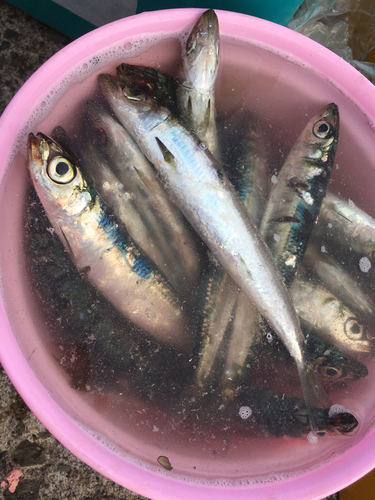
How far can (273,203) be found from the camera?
5.80 feet

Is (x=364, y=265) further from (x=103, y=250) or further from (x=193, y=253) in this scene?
(x=103, y=250)

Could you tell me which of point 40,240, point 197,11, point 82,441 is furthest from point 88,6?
point 82,441

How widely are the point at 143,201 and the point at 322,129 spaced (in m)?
0.98

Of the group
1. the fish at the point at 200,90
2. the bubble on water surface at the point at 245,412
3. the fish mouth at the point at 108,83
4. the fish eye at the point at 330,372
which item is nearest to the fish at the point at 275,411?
the bubble on water surface at the point at 245,412

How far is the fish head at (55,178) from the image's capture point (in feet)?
4.66

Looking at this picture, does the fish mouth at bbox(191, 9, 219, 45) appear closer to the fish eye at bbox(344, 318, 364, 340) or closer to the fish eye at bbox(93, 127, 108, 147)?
the fish eye at bbox(93, 127, 108, 147)

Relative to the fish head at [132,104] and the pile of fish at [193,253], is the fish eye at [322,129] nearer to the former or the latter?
the pile of fish at [193,253]

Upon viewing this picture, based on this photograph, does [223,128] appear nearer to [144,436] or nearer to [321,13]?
[321,13]

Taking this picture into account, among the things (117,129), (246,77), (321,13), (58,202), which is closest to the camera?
(58,202)

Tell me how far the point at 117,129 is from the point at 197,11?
2.10 ft

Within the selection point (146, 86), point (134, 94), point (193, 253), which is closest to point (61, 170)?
point (134, 94)

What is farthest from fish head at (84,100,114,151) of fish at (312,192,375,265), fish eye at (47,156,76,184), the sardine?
fish at (312,192,375,265)

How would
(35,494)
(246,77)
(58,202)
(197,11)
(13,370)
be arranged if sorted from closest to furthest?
(13,370) < (58,202) < (197,11) < (246,77) < (35,494)

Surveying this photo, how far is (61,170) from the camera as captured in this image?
1.46m
